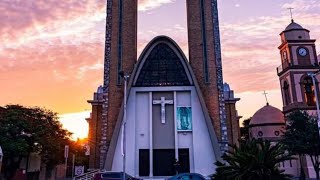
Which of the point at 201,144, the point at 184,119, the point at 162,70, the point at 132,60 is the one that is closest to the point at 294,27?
the point at 162,70

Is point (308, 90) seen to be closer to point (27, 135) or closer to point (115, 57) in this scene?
point (115, 57)

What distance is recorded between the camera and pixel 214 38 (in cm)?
3064

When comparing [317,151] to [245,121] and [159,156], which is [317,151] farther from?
[245,121]

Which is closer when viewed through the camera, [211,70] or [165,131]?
[165,131]

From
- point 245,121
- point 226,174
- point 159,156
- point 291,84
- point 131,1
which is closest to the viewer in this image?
point 226,174

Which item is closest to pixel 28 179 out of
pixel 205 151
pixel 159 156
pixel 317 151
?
pixel 159 156

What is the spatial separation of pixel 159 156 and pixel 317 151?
54.2 ft

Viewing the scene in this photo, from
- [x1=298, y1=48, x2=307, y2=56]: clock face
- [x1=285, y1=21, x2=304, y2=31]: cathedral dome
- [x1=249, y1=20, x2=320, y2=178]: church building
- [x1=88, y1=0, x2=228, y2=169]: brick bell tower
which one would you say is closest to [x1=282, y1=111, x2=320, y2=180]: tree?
[x1=88, y1=0, x2=228, y2=169]: brick bell tower

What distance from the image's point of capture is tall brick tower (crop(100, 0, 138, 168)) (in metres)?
28.8

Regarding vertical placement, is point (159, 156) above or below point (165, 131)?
below

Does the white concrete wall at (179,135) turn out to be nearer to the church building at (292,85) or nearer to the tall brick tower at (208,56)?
the tall brick tower at (208,56)

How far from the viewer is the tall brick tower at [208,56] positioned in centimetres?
2869

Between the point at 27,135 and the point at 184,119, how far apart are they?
15358 mm

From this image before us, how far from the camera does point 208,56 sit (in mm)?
30141
